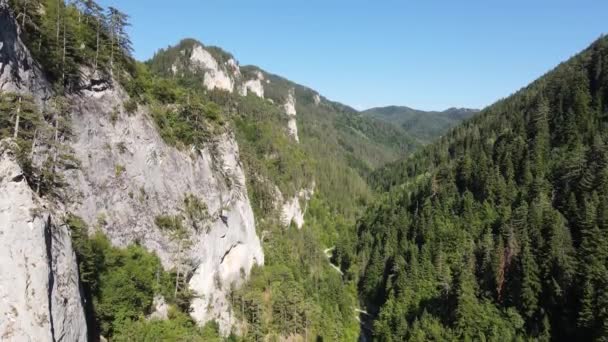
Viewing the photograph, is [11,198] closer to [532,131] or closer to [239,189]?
[239,189]

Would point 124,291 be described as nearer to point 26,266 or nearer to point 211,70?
point 26,266

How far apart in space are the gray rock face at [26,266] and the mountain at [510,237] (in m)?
53.7

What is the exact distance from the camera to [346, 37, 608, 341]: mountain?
64500 mm

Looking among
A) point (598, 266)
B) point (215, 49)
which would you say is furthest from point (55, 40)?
point (215, 49)

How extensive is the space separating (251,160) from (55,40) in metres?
60.4

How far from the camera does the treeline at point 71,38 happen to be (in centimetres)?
3606

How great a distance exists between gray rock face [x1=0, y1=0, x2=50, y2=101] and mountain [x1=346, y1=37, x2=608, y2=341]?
192 ft

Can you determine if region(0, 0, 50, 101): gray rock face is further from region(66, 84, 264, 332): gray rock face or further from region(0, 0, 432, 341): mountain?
region(66, 84, 264, 332): gray rock face

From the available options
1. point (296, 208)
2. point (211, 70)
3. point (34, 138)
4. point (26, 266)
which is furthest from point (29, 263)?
point (211, 70)

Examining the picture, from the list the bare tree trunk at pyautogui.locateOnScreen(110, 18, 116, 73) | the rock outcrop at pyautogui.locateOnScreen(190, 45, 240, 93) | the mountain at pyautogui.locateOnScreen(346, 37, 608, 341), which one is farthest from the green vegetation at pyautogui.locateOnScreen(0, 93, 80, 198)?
the rock outcrop at pyautogui.locateOnScreen(190, 45, 240, 93)

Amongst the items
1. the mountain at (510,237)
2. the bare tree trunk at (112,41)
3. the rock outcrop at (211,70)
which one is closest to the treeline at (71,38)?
the bare tree trunk at (112,41)

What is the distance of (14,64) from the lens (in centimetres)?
3036

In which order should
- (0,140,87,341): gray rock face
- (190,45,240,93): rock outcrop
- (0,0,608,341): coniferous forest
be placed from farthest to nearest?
(190,45,240,93): rock outcrop, (0,0,608,341): coniferous forest, (0,140,87,341): gray rock face

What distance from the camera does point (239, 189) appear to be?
68.6m
